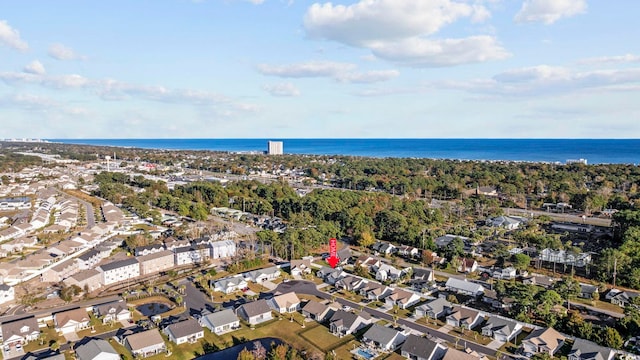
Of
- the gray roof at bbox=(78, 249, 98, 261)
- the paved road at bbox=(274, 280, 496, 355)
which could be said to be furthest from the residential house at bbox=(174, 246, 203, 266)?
the paved road at bbox=(274, 280, 496, 355)

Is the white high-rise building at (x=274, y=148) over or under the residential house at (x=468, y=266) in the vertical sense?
over

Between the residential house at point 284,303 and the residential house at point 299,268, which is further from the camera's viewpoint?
the residential house at point 299,268

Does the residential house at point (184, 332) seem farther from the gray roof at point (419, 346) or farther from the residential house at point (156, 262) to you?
the residential house at point (156, 262)

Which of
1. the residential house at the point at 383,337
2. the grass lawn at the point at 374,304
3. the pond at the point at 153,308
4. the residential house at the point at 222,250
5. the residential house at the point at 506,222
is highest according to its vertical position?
the residential house at the point at 506,222

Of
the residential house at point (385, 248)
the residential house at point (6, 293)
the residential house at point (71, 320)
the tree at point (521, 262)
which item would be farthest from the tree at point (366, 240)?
the residential house at point (6, 293)

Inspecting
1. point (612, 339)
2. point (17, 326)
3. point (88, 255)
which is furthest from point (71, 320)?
point (612, 339)

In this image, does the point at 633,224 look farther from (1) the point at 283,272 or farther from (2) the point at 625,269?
(1) the point at 283,272

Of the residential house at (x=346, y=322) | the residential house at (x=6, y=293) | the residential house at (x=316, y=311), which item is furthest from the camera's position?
the residential house at (x=6, y=293)

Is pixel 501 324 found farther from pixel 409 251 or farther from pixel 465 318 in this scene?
pixel 409 251
